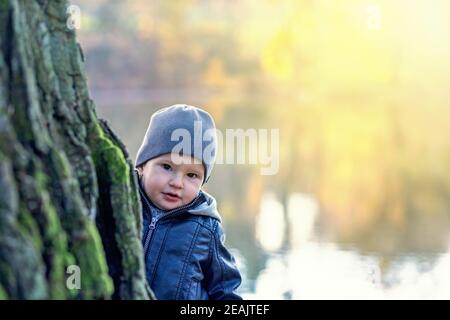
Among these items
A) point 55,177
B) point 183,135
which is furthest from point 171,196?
point 55,177

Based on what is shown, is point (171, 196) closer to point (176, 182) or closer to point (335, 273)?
point (176, 182)

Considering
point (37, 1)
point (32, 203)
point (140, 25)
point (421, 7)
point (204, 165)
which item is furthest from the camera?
point (140, 25)

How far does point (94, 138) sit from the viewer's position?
194cm

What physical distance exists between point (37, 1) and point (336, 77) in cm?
3344

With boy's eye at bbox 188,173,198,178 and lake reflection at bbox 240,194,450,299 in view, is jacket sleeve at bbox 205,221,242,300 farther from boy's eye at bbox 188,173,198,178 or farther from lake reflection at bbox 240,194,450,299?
lake reflection at bbox 240,194,450,299

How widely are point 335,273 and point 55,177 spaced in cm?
596

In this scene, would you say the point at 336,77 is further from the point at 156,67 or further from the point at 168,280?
the point at 168,280

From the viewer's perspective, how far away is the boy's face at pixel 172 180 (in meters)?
2.55

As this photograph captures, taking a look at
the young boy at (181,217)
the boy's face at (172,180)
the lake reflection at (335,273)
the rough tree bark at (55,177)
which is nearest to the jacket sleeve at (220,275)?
the young boy at (181,217)

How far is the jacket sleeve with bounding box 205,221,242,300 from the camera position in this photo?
246cm

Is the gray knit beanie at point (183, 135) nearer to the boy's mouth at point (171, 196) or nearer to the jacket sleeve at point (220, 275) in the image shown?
the boy's mouth at point (171, 196)

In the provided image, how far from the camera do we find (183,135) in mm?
2578

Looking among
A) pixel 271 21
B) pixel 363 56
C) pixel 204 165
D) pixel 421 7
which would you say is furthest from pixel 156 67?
pixel 204 165
